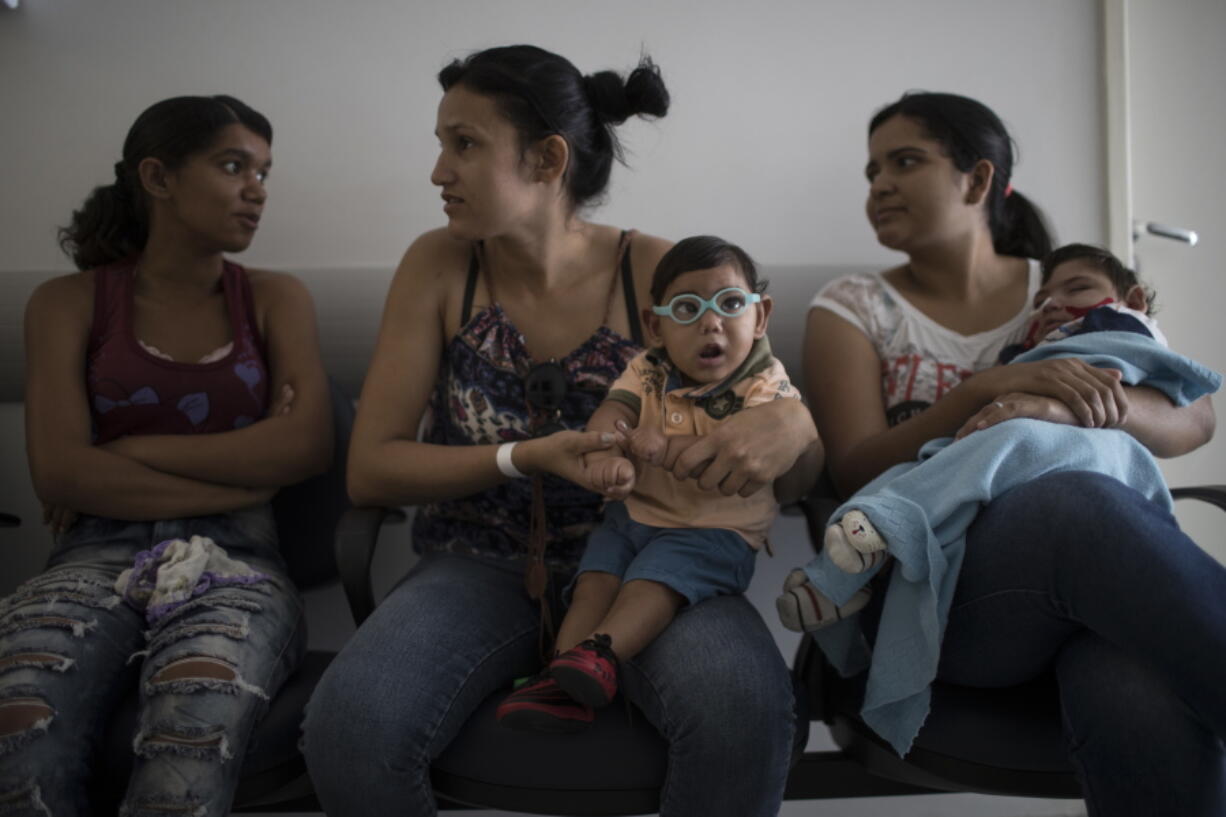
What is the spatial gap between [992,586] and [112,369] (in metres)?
1.72

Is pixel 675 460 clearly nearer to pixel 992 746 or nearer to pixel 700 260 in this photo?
pixel 700 260

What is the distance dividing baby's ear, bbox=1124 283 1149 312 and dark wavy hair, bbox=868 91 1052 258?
17.9 inches

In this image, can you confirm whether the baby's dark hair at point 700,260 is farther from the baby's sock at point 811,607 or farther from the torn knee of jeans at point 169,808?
the torn knee of jeans at point 169,808

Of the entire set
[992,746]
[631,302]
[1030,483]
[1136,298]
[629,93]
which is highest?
[629,93]

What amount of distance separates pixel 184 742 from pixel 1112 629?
130 centimetres

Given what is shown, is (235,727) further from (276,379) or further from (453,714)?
(276,379)

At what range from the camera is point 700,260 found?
1675 mm

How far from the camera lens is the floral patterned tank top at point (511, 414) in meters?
1.86

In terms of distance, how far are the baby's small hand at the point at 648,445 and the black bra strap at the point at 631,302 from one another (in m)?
0.33

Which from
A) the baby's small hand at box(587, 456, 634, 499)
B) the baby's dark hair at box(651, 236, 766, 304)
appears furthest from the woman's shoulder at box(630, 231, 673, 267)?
the baby's small hand at box(587, 456, 634, 499)

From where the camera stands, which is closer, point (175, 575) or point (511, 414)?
point (175, 575)

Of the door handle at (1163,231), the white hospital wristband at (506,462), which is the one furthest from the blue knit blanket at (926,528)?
the door handle at (1163,231)

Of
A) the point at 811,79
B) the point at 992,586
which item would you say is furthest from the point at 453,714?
the point at 811,79

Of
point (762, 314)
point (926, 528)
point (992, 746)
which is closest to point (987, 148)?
point (762, 314)
